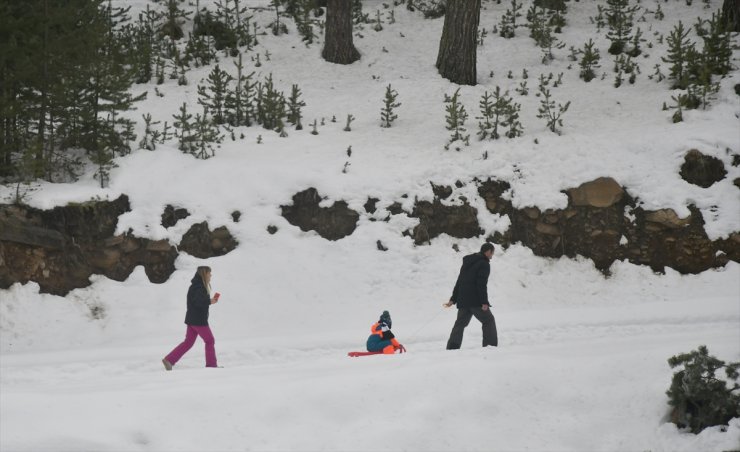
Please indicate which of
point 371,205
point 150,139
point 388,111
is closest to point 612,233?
point 371,205

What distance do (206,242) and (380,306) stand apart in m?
3.25

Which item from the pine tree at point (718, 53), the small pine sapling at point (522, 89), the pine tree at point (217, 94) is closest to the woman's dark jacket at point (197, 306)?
the pine tree at point (217, 94)

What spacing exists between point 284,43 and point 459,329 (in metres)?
12.2

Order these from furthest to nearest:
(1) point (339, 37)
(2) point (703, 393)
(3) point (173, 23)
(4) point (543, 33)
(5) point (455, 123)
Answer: (3) point (173, 23)
(4) point (543, 33)
(1) point (339, 37)
(5) point (455, 123)
(2) point (703, 393)

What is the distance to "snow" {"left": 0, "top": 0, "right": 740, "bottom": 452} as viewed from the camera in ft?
21.0

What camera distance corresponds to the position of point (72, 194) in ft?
39.4

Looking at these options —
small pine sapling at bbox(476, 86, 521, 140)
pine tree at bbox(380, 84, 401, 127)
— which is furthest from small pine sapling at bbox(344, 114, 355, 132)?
small pine sapling at bbox(476, 86, 521, 140)

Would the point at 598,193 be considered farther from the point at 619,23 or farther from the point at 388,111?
the point at 619,23

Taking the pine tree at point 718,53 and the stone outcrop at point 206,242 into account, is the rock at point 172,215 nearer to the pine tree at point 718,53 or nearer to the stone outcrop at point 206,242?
the stone outcrop at point 206,242

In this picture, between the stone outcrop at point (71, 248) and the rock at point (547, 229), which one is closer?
the stone outcrop at point (71, 248)

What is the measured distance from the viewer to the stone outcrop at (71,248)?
1132 cm

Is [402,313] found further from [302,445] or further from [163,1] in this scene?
[163,1]

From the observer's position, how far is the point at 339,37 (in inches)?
709

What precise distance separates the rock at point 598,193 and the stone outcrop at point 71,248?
7327 mm
